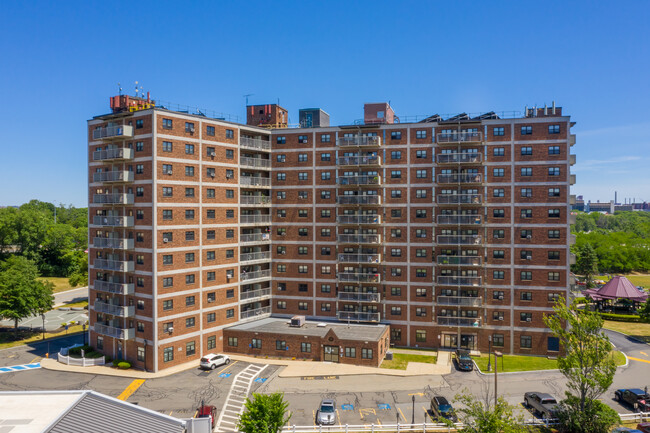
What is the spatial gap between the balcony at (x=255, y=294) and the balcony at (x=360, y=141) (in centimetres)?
2420

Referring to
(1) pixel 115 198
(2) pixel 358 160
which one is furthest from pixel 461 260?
(1) pixel 115 198

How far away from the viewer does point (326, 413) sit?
37031 mm

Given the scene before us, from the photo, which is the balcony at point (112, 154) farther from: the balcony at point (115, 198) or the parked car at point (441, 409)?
the parked car at point (441, 409)

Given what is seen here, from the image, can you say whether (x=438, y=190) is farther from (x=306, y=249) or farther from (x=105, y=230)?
(x=105, y=230)

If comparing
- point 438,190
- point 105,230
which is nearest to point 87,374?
point 105,230

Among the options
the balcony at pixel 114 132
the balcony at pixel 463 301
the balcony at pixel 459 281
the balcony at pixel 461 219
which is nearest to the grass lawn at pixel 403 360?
the balcony at pixel 463 301

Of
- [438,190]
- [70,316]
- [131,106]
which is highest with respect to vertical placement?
[131,106]

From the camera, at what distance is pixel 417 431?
1384 inches

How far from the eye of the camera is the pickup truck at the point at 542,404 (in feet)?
120

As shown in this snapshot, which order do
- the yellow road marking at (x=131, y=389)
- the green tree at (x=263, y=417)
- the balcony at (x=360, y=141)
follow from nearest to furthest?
the green tree at (x=263, y=417), the yellow road marking at (x=131, y=389), the balcony at (x=360, y=141)

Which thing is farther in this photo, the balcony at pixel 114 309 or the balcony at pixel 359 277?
the balcony at pixel 359 277

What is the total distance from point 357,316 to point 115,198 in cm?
3518

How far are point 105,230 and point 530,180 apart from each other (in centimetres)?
5594

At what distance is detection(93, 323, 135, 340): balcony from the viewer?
50000mm
